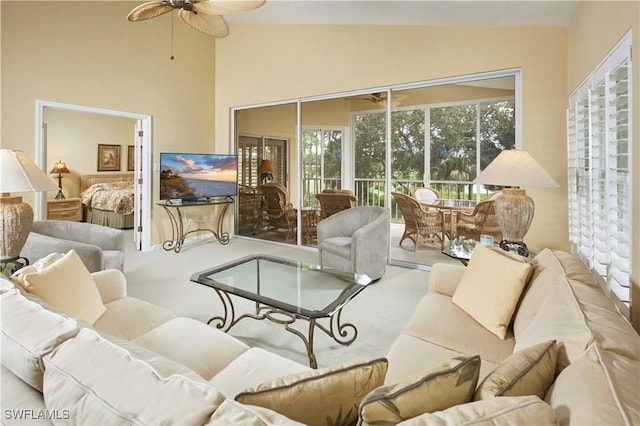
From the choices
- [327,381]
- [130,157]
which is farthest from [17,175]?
[130,157]

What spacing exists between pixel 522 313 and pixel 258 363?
1.28m

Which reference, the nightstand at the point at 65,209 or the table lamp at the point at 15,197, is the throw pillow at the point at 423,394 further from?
the nightstand at the point at 65,209

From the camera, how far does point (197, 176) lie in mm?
5883

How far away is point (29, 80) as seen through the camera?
13.7 feet

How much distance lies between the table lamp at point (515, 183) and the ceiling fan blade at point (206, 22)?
2682 millimetres

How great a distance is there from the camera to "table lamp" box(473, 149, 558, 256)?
2.71m

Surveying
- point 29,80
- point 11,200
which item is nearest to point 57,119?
point 29,80

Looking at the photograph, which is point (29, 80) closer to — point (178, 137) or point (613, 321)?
point (178, 137)

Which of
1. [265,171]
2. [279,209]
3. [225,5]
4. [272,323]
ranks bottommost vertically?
[272,323]

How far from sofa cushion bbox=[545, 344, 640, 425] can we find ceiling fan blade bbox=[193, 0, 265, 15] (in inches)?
108

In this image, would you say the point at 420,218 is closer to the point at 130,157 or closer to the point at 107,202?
the point at 107,202

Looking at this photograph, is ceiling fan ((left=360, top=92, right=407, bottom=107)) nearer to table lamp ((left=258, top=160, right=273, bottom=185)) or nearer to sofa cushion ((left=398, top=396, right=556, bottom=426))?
table lamp ((left=258, top=160, right=273, bottom=185))

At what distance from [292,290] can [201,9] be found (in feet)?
7.43

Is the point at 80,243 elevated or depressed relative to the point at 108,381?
elevated
